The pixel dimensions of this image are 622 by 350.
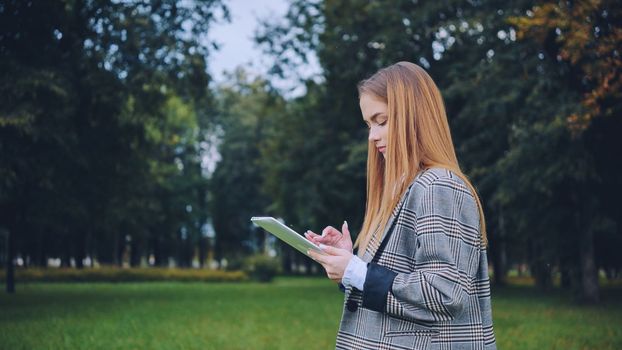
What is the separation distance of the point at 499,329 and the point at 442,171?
437 inches

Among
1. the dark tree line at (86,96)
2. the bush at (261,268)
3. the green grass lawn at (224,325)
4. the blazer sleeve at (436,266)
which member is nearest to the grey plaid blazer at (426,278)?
the blazer sleeve at (436,266)

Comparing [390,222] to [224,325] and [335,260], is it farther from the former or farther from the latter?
[224,325]

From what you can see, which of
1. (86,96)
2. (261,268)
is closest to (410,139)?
(86,96)

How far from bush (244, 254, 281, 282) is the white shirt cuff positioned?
3980 cm

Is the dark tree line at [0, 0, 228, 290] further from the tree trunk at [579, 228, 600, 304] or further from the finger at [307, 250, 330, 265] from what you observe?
the finger at [307, 250, 330, 265]

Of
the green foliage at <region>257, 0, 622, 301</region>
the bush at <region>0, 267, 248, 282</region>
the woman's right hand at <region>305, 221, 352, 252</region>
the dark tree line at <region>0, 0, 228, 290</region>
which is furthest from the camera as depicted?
the bush at <region>0, 267, 248, 282</region>

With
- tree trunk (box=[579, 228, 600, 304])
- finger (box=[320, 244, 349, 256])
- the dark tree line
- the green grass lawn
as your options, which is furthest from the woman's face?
tree trunk (box=[579, 228, 600, 304])

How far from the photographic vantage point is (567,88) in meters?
17.2

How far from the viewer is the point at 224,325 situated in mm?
13242

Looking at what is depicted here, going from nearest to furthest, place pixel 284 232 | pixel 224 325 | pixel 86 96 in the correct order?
pixel 284 232 < pixel 224 325 < pixel 86 96

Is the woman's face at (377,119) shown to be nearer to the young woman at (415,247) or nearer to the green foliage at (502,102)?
the young woman at (415,247)

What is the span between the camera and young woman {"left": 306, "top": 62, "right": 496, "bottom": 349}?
2160 millimetres

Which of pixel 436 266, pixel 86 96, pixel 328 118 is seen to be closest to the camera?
pixel 436 266

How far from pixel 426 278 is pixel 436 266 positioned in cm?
5
